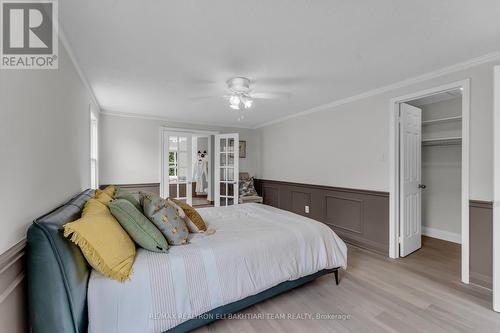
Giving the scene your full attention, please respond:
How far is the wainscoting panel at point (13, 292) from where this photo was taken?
890 mm

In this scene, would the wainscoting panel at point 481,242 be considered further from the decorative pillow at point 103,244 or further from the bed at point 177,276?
the decorative pillow at point 103,244

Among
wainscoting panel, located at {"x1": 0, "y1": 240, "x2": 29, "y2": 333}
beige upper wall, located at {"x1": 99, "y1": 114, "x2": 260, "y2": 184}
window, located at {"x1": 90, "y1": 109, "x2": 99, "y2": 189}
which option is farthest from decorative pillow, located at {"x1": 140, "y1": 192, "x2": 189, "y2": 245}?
beige upper wall, located at {"x1": 99, "y1": 114, "x2": 260, "y2": 184}

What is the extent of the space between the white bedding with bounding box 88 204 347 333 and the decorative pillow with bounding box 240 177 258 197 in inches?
108

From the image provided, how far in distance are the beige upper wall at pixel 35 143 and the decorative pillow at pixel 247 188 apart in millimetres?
3377

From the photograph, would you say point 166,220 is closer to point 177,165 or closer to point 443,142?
point 177,165

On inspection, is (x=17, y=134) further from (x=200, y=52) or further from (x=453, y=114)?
(x=453, y=114)

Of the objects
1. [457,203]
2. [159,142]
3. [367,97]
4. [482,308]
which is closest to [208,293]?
[482,308]

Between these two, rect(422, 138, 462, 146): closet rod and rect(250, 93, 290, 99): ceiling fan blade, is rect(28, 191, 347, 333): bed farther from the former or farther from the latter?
rect(422, 138, 462, 146): closet rod

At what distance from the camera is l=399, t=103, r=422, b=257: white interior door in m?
2.96

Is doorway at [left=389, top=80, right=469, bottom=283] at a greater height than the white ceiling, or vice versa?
the white ceiling

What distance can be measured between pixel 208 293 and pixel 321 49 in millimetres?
2155

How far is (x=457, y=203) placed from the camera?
135 inches

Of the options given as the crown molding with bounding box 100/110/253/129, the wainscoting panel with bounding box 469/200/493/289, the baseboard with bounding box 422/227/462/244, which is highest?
the crown molding with bounding box 100/110/253/129

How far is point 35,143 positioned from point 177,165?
3.53 metres
